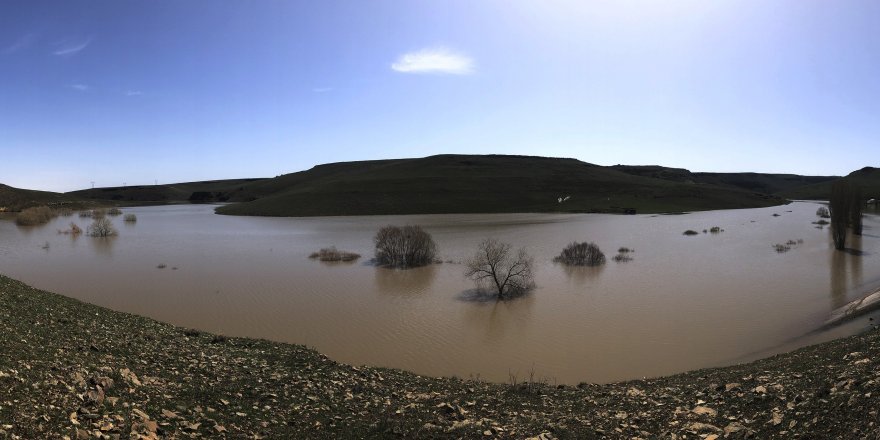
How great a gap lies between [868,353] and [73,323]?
23.6 metres

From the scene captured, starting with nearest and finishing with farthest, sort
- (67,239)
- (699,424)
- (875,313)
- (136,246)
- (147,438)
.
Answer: (147,438), (699,424), (875,313), (136,246), (67,239)

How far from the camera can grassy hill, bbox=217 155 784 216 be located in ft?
391

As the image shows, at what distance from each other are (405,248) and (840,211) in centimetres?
4943

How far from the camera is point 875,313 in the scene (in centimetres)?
2125

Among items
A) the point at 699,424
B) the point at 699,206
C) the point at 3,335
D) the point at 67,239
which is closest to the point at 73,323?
the point at 3,335

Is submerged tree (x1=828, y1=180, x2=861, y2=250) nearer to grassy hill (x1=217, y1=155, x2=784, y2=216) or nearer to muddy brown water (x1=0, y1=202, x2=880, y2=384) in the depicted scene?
muddy brown water (x1=0, y1=202, x2=880, y2=384)

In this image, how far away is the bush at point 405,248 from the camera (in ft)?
147

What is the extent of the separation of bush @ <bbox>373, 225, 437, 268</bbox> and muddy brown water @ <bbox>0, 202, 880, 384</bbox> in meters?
2.29

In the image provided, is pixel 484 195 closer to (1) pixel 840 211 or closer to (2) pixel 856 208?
(2) pixel 856 208

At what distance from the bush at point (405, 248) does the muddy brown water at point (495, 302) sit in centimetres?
229

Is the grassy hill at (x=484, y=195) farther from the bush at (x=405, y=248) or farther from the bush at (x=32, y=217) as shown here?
the bush at (x=405, y=248)

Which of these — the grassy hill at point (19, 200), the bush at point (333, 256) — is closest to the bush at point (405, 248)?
the bush at point (333, 256)

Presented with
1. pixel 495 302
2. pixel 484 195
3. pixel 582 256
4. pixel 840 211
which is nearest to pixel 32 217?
pixel 495 302

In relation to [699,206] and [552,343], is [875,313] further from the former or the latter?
[699,206]
